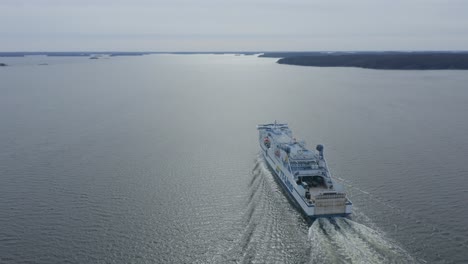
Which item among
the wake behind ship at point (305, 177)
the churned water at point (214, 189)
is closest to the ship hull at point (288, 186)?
the wake behind ship at point (305, 177)

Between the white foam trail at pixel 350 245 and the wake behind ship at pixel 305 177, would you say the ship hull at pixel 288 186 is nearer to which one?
the wake behind ship at pixel 305 177

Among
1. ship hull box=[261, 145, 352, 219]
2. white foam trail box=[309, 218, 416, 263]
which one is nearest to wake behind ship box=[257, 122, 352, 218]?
ship hull box=[261, 145, 352, 219]

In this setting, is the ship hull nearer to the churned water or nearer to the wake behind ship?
the wake behind ship

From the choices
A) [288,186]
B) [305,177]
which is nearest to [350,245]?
[288,186]

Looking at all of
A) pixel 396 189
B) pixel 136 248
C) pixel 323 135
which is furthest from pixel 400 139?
pixel 136 248

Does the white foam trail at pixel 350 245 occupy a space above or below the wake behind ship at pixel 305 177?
below
